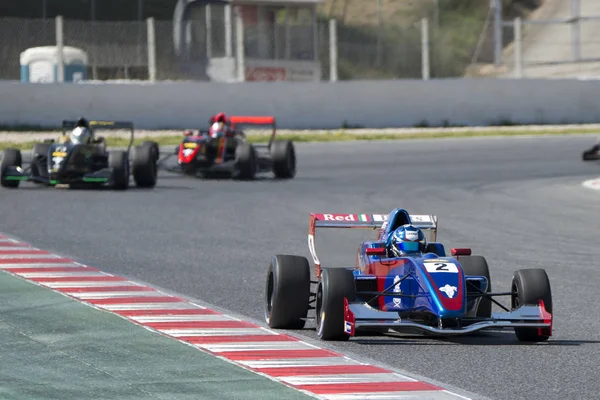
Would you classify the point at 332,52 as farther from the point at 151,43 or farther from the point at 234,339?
the point at 234,339

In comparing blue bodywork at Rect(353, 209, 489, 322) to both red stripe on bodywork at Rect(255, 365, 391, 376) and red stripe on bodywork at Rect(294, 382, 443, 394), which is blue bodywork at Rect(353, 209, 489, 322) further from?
red stripe on bodywork at Rect(294, 382, 443, 394)

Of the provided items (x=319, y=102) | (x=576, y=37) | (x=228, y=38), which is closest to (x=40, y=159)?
(x=319, y=102)

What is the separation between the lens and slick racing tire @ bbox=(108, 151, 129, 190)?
71.3ft

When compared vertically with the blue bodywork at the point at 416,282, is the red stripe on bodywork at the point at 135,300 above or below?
below

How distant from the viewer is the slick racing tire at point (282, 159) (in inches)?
956

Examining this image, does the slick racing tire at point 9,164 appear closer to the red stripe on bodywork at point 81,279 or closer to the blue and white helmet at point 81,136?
the blue and white helmet at point 81,136

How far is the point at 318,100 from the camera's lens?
33.8 meters

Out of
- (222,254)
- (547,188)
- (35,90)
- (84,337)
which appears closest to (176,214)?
(222,254)

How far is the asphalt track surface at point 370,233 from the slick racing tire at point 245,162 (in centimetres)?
31

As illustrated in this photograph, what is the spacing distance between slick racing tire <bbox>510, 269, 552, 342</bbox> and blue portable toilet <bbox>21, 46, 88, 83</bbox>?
24.4 meters

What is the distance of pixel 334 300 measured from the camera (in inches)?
369

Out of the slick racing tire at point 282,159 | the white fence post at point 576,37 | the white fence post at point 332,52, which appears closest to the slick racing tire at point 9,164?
the slick racing tire at point 282,159

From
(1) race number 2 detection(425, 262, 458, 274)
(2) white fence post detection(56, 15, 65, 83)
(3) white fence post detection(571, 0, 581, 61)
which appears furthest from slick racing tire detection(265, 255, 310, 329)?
(3) white fence post detection(571, 0, 581, 61)

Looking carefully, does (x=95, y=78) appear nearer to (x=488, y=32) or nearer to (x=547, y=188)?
(x=488, y=32)
